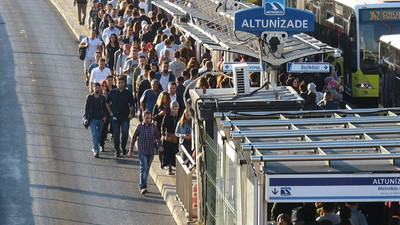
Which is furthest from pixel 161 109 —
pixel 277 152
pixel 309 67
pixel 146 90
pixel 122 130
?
pixel 277 152

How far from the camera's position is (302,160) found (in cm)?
1002

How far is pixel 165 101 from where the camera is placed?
1997cm

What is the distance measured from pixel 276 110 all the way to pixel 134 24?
619 inches

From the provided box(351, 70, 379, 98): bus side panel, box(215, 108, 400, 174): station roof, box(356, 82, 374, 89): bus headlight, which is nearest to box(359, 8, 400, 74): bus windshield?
box(351, 70, 379, 98): bus side panel

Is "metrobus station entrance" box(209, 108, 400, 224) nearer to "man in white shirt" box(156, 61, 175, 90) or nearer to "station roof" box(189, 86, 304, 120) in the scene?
"station roof" box(189, 86, 304, 120)

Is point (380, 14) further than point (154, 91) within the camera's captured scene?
Yes

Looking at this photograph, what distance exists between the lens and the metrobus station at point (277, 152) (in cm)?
982

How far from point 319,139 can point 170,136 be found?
8750 mm

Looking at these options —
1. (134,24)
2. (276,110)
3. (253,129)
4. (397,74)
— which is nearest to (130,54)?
(134,24)

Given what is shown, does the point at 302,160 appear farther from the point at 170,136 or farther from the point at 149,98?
the point at 149,98

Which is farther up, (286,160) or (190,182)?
(286,160)

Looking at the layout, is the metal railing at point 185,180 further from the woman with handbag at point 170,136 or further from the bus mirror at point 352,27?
the bus mirror at point 352,27

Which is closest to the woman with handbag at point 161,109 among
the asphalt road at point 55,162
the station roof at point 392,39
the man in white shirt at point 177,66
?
the asphalt road at point 55,162

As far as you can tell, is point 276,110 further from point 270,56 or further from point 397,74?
point 397,74
